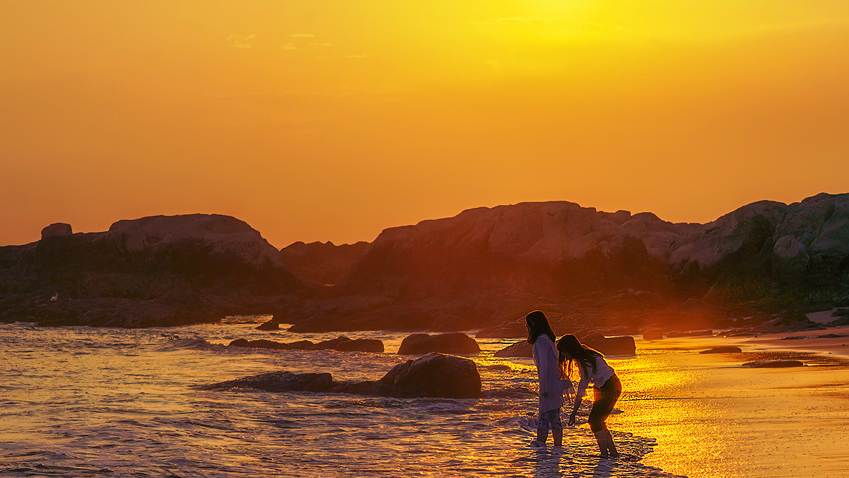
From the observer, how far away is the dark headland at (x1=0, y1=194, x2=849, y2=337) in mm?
40719

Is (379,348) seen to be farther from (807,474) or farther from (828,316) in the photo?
(807,474)

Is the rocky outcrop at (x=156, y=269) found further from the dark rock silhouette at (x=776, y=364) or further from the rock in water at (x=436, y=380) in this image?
the dark rock silhouette at (x=776, y=364)

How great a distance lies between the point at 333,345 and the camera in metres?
33.2

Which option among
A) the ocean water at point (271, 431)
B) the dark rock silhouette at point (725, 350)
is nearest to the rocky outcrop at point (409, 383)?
the ocean water at point (271, 431)

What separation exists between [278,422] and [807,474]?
817 cm

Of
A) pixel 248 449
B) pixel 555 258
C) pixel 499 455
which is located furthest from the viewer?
pixel 555 258

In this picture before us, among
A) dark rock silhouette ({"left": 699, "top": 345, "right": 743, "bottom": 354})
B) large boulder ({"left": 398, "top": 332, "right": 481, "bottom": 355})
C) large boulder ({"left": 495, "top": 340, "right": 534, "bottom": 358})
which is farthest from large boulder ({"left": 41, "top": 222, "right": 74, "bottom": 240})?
dark rock silhouette ({"left": 699, "top": 345, "right": 743, "bottom": 354})

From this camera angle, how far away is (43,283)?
73688mm

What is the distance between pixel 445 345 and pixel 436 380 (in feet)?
40.5

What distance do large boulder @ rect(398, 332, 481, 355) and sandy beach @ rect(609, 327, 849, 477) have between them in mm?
8676

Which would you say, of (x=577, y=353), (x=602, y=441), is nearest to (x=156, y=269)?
(x=577, y=353)

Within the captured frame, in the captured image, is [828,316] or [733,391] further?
[828,316]

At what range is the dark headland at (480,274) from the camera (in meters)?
40.7

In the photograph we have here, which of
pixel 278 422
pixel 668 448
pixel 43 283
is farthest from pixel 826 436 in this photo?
pixel 43 283
